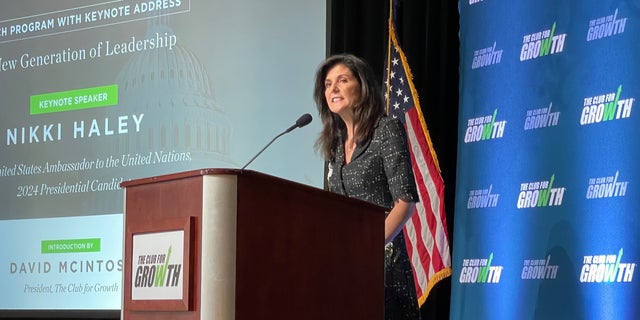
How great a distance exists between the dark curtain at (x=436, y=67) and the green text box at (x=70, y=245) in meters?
1.70

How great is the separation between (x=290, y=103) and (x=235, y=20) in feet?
2.07

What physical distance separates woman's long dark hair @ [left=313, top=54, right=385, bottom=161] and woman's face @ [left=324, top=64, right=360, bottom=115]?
0.01 m

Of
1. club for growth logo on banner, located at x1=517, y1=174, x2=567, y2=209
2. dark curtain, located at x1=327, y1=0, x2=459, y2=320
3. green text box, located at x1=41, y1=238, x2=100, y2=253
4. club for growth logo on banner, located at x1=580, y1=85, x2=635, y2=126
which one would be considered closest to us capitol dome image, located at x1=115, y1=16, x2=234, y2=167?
green text box, located at x1=41, y1=238, x2=100, y2=253

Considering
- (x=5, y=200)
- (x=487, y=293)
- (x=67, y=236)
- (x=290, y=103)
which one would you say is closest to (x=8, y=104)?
(x=5, y=200)

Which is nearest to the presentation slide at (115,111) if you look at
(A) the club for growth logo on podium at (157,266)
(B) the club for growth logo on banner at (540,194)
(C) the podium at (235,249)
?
(B) the club for growth logo on banner at (540,194)

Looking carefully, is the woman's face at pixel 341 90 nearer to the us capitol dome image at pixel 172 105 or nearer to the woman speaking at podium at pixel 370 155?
the woman speaking at podium at pixel 370 155

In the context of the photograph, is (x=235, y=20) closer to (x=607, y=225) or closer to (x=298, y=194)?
(x=607, y=225)

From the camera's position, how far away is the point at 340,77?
114 inches

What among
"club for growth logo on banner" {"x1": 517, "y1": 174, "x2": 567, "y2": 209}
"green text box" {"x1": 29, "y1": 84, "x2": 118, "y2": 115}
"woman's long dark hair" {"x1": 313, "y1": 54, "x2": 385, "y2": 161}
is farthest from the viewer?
"green text box" {"x1": 29, "y1": 84, "x2": 118, "y2": 115}

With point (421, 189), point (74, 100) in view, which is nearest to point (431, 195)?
point (421, 189)

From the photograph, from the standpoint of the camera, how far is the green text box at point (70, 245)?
16.9 feet

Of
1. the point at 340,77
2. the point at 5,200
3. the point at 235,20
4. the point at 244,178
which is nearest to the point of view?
the point at 244,178

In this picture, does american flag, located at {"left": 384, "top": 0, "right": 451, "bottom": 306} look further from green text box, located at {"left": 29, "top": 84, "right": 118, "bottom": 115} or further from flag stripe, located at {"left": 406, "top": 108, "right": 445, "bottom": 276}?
green text box, located at {"left": 29, "top": 84, "right": 118, "bottom": 115}

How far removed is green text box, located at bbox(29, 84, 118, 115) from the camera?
5.30 m
